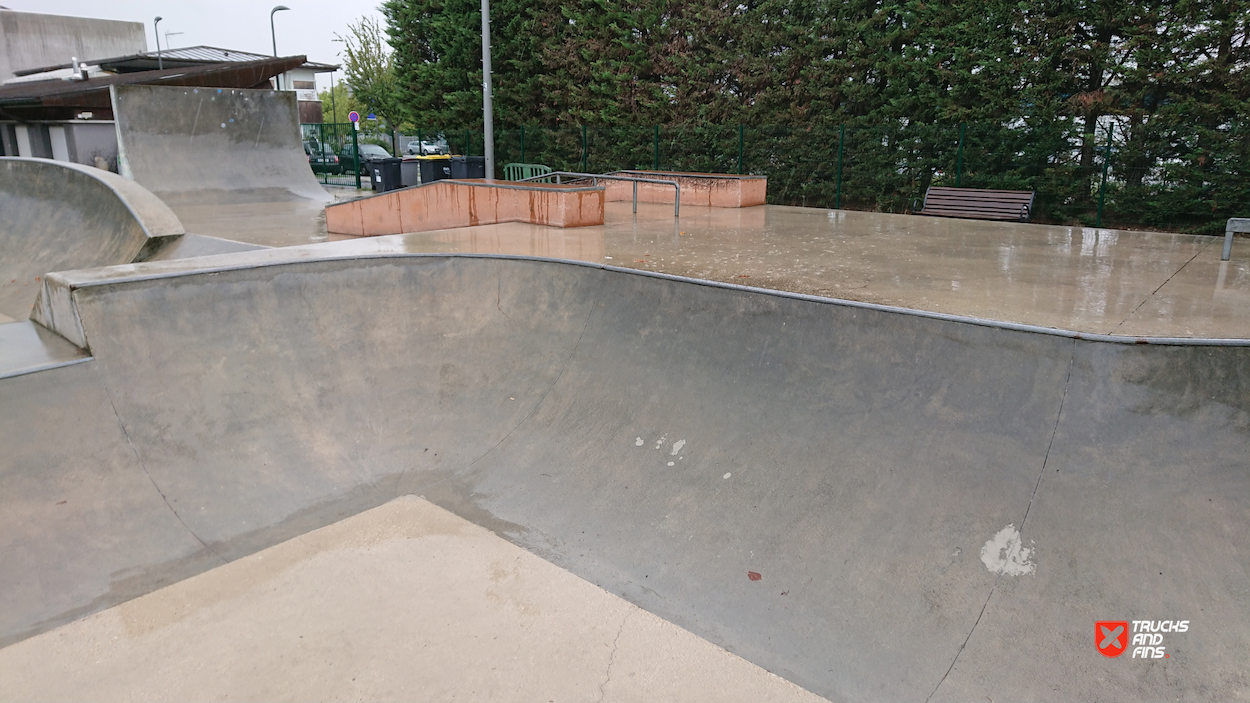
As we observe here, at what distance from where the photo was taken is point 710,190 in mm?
13539

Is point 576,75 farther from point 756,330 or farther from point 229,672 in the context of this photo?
point 229,672

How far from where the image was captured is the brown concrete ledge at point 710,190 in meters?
13.3

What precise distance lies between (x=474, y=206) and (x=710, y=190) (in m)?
4.85

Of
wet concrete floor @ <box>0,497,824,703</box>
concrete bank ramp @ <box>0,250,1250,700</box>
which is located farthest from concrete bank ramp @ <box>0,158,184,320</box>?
wet concrete floor @ <box>0,497,824,703</box>

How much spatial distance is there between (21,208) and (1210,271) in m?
16.8

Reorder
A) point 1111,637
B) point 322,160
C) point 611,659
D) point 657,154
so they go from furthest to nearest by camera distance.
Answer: point 322,160 < point 657,154 < point 611,659 < point 1111,637

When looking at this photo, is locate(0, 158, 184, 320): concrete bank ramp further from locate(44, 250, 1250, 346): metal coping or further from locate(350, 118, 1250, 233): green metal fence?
locate(350, 118, 1250, 233): green metal fence

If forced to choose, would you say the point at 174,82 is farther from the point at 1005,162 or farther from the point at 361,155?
the point at 1005,162

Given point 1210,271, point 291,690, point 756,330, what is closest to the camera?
point 291,690

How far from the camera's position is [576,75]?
19.6 m

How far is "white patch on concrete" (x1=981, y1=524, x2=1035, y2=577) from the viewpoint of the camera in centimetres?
381

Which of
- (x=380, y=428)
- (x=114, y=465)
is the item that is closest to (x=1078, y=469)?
(x=380, y=428)

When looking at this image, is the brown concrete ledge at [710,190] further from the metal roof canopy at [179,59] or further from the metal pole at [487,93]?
the metal roof canopy at [179,59]

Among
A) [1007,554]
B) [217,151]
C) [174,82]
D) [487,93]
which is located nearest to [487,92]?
[487,93]
